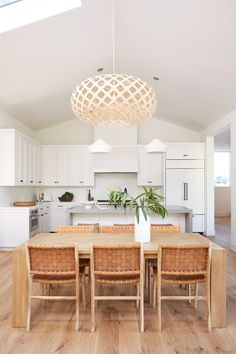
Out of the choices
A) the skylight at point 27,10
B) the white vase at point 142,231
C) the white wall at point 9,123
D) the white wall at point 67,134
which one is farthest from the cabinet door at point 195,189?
the skylight at point 27,10

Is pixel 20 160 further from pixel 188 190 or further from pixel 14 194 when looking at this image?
pixel 188 190

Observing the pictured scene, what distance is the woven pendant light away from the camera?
2.28 metres

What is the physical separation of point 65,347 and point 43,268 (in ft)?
2.08

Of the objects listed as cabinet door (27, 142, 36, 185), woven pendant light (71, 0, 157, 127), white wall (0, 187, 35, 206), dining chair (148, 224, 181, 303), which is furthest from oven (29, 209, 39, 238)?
woven pendant light (71, 0, 157, 127)

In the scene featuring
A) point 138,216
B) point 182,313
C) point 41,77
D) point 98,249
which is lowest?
point 182,313

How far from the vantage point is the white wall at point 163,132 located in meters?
7.95

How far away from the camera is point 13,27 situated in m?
3.43

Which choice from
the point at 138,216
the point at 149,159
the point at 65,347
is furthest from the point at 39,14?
the point at 149,159

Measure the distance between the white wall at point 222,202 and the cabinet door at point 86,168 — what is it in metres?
5.60

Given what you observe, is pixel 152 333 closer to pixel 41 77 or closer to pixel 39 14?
pixel 39 14

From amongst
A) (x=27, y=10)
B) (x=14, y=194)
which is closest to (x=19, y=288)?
(x=27, y=10)

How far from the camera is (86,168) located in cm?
744

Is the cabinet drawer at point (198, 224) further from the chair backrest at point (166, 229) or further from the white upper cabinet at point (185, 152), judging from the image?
the chair backrest at point (166, 229)

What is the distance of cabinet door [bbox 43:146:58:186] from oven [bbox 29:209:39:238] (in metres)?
1.58
